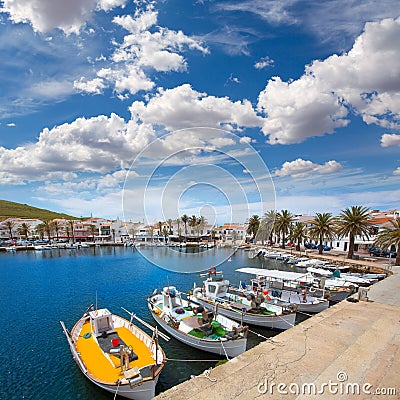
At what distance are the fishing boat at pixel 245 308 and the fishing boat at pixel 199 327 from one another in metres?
1.24

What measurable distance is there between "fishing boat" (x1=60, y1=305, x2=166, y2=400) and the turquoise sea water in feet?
4.28

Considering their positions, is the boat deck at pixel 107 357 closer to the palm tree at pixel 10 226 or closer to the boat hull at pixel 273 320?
the boat hull at pixel 273 320

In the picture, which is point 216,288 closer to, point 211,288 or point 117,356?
point 211,288

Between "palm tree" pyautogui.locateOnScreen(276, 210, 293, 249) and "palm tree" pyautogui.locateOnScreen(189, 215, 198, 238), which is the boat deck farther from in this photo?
"palm tree" pyautogui.locateOnScreen(189, 215, 198, 238)

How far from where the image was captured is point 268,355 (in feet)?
41.1

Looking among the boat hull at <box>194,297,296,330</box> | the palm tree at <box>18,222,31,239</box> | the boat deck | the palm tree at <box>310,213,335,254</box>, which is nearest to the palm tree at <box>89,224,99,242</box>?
the palm tree at <box>18,222,31,239</box>

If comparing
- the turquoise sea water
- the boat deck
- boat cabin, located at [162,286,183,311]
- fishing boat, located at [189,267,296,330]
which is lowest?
the turquoise sea water

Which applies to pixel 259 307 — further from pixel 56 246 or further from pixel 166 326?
pixel 56 246

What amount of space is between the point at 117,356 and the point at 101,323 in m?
3.27

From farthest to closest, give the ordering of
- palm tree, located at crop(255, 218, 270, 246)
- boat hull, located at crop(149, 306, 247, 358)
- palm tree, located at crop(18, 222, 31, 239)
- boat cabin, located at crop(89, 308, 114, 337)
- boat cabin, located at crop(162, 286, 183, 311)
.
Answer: palm tree, located at crop(18, 222, 31, 239) < palm tree, located at crop(255, 218, 270, 246) < boat cabin, located at crop(162, 286, 183, 311) < boat cabin, located at crop(89, 308, 114, 337) < boat hull, located at crop(149, 306, 247, 358)

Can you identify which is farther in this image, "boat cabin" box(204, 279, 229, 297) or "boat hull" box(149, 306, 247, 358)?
"boat cabin" box(204, 279, 229, 297)

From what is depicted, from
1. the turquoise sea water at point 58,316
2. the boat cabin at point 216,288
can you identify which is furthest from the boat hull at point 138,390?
the boat cabin at point 216,288

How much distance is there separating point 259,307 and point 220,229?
325ft

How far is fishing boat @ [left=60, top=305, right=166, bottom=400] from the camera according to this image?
1202cm
